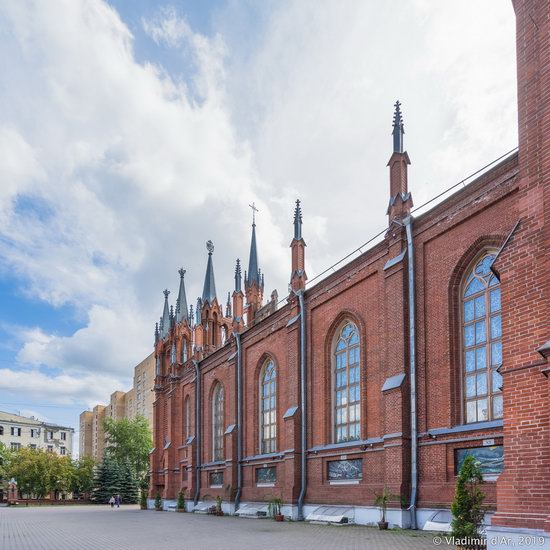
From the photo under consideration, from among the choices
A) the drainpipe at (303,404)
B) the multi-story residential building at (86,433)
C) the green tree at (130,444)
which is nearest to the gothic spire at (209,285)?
the drainpipe at (303,404)

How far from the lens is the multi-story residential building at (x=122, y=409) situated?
108000 millimetres

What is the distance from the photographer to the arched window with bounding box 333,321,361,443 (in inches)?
867

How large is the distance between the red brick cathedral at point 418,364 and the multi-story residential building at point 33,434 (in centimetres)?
8625

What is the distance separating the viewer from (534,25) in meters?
11.2

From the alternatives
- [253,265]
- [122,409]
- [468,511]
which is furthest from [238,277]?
[122,409]

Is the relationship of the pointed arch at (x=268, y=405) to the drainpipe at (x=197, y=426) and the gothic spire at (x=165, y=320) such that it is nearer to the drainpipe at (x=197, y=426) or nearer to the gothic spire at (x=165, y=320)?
the drainpipe at (x=197, y=426)

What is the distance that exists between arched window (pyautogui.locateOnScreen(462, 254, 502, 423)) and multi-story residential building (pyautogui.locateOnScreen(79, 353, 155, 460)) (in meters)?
71.8

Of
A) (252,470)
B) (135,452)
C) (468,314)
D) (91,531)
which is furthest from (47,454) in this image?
(468,314)

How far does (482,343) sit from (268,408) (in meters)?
14.9

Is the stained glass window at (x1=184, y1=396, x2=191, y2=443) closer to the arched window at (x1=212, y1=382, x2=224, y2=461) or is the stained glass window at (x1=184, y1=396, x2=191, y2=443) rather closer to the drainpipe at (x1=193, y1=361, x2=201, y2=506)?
the drainpipe at (x1=193, y1=361, x2=201, y2=506)

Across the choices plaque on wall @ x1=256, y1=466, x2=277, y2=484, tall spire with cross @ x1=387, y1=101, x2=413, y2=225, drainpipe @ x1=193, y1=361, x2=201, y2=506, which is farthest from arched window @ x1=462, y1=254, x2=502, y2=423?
drainpipe @ x1=193, y1=361, x2=201, y2=506

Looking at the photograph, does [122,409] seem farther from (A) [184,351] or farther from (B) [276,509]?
(B) [276,509]

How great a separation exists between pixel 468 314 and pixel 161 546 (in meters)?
10.4

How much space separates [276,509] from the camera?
958 inches
